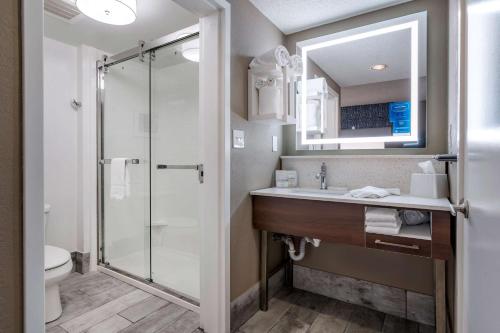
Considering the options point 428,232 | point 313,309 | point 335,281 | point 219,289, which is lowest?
point 313,309

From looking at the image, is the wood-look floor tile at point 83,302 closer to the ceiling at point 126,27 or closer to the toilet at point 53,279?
the toilet at point 53,279

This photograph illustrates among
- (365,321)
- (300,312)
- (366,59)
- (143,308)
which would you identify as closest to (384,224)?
(365,321)

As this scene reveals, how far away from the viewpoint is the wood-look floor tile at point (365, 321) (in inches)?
66.1

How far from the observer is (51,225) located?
2.44m

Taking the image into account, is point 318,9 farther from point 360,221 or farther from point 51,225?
point 51,225

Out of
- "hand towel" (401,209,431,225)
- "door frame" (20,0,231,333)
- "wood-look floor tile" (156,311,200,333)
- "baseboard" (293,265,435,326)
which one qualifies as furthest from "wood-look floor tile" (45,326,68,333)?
"hand towel" (401,209,431,225)

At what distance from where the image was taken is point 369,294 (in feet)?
6.35

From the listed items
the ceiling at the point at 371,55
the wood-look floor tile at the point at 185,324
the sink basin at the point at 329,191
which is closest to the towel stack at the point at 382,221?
the sink basin at the point at 329,191

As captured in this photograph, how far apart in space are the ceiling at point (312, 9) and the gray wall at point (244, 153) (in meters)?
0.09

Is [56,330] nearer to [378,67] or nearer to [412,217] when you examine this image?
[412,217]

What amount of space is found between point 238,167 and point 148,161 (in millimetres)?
1244

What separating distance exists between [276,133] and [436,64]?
117 centimetres

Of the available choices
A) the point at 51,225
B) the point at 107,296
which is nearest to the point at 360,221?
the point at 107,296

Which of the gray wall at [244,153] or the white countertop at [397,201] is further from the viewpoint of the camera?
the gray wall at [244,153]
